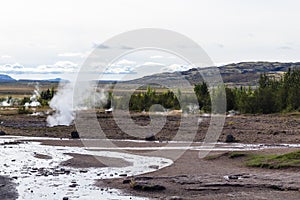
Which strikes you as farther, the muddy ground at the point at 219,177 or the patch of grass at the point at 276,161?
the patch of grass at the point at 276,161

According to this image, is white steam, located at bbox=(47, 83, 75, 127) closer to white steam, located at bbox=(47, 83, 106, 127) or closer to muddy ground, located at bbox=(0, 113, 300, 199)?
white steam, located at bbox=(47, 83, 106, 127)

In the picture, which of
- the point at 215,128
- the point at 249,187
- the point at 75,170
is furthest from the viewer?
the point at 215,128

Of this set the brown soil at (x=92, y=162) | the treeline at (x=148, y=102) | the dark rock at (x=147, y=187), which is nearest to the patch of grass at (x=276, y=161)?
the brown soil at (x=92, y=162)

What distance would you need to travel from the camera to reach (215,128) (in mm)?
58938

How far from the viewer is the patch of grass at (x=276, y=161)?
28750 millimetres

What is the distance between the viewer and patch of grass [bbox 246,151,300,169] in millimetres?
28750

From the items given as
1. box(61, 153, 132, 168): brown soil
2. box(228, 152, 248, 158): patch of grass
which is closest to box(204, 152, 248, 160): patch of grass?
box(228, 152, 248, 158): patch of grass

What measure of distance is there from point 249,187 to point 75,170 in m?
10.6

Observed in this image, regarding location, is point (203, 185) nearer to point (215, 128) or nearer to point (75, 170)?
point (75, 170)

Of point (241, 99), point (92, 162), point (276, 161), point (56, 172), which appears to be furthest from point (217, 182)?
point (241, 99)

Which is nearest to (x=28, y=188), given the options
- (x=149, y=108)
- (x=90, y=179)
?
(x=90, y=179)

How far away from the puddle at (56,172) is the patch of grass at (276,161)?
5387 millimetres

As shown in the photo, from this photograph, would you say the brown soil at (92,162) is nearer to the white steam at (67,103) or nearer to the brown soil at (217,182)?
the brown soil at (217,182)

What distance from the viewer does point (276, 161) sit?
3008 centimetres
